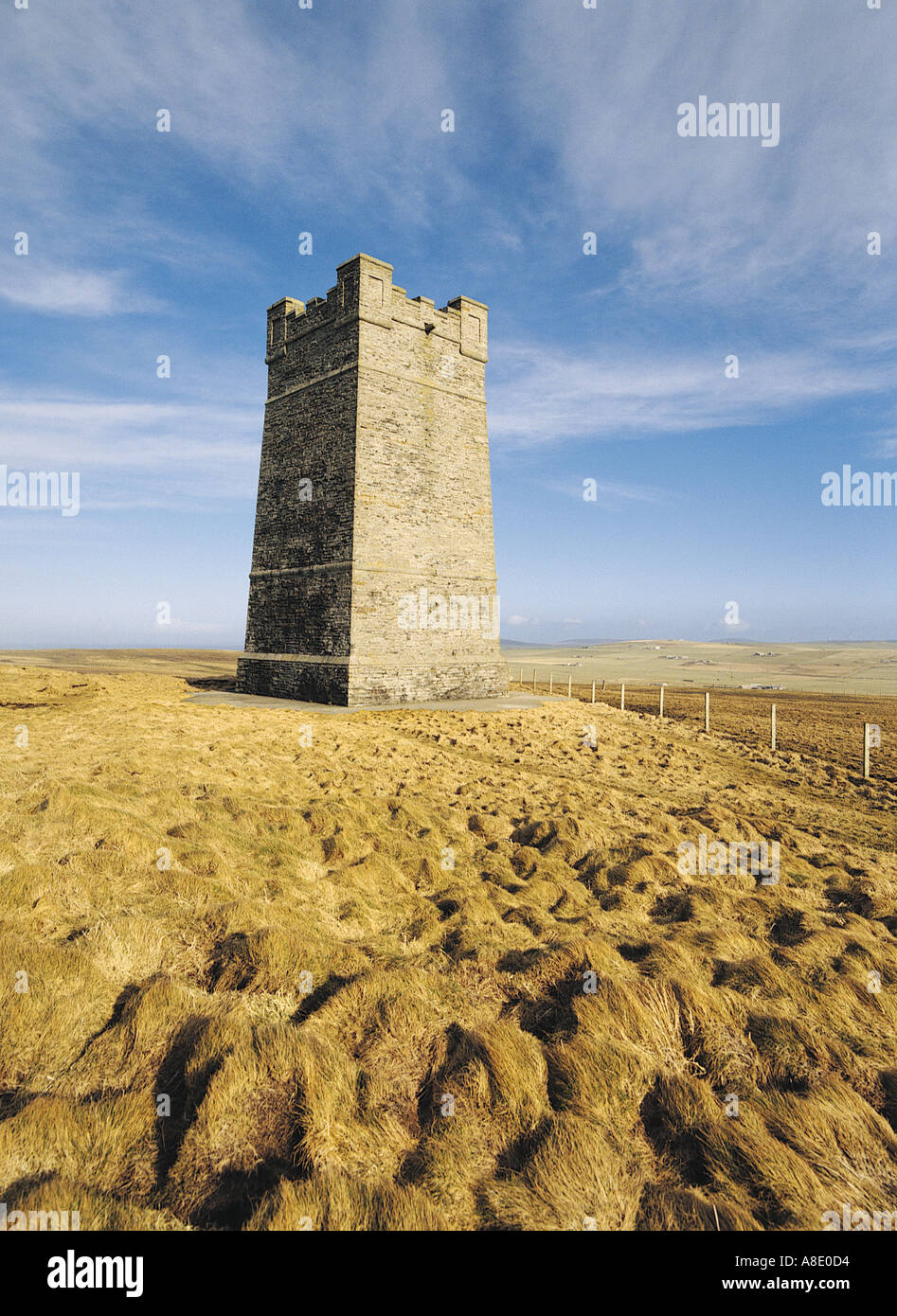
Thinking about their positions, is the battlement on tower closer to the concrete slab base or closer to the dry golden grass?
the concrete slab base

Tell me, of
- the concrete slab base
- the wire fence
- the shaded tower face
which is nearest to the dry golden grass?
the concrete slab base

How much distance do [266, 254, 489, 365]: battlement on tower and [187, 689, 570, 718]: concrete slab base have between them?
1093 centimetres

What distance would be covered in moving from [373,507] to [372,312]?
5.58m

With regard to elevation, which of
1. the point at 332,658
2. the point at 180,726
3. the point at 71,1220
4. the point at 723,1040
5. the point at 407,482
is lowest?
the point at 723,1040

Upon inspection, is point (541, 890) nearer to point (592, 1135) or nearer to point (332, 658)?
point (592, 1135)

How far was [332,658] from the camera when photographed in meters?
17.0

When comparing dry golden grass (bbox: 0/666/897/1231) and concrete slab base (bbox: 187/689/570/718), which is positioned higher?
concrete slab base (bbox: 187/689/570/718)

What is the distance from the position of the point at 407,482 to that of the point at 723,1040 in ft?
53.5

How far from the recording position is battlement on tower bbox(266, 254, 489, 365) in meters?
17.3

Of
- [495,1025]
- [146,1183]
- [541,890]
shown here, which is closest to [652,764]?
[541,890]

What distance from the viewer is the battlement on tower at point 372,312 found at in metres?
17.3

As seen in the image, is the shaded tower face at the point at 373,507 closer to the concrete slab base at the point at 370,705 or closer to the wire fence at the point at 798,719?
the concrete slab base at the point at 370,705

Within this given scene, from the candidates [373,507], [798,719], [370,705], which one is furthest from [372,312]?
[798,719]

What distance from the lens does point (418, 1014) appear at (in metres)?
4.09
